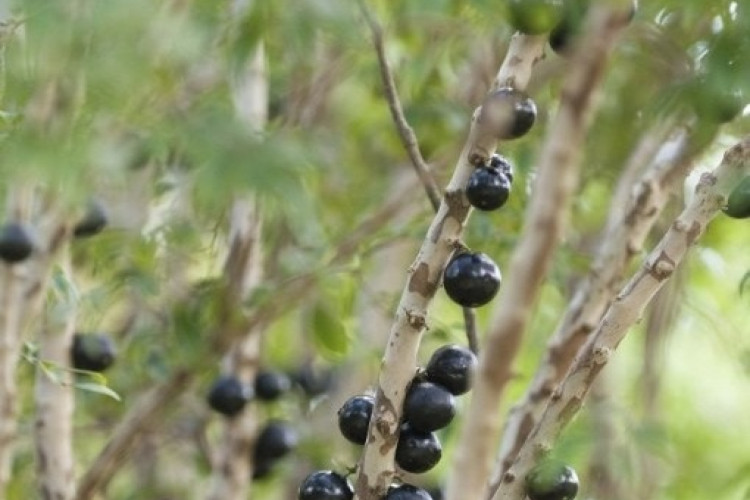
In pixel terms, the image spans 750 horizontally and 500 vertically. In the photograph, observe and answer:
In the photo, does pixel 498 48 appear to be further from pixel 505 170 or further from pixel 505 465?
pixel 505 170

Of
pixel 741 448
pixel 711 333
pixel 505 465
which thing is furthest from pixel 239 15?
pixel 741 448

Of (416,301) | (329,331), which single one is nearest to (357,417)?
(416,301)

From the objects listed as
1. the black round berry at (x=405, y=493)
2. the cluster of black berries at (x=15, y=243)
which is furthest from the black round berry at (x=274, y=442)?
the black round berry at (x=405, y=493)

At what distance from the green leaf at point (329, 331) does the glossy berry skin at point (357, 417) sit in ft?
4.24

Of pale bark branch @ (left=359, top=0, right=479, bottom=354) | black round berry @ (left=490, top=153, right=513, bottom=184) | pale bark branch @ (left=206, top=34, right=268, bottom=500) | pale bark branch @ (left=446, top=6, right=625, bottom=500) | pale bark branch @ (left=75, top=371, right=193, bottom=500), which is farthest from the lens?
pale bark branch @ (left=206, top=34, right=268, bottom=500)

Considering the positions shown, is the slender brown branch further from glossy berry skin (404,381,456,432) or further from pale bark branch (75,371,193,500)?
pale bark branch (75,371,193,500)

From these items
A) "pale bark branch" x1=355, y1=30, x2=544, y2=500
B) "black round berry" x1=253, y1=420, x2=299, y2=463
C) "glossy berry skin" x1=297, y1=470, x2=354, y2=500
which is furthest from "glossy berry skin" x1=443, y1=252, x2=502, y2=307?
"black round berry" x1=253, y1=420, x2=299, y2=463

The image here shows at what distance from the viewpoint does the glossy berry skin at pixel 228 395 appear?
11.3 ft

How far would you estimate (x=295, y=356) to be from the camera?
A: 4.41 metres

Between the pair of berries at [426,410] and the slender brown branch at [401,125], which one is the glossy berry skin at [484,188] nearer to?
the pair of berries at [426,410]

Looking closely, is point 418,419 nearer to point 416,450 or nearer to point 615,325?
point 416,450

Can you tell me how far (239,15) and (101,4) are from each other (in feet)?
2.65

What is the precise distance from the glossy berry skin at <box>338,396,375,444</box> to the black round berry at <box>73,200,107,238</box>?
133 centimetres

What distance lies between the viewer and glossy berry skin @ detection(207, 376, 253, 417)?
11.3ft
